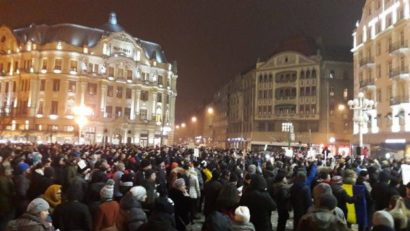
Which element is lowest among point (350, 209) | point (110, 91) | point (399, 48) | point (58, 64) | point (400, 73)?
point (350, 209)

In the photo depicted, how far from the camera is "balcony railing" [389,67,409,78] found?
41.2m

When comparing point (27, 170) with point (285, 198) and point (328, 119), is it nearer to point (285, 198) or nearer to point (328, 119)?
point (285, 198)

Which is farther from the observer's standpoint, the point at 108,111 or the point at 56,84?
the point at 108,111

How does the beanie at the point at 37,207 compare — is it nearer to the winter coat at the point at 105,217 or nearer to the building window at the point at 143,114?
the winter coat at the point at 105,217

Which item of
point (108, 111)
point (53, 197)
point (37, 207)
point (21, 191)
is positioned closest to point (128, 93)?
point (108, 111)

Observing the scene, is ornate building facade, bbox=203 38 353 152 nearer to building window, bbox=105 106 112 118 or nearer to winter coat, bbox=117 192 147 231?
building window, bbox=105 106 112 118

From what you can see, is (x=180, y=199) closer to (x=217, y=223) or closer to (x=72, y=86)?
(x=217, y=223)

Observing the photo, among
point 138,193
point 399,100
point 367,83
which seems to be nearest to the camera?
point 138,193

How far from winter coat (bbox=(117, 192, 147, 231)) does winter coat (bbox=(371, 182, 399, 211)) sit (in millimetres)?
5792

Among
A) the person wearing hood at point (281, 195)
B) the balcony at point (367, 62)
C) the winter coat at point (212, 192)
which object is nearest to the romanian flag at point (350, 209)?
the person wearing hood at point (281, 195)

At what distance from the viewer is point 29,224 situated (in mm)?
5523

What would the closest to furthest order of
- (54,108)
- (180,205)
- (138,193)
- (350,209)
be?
1. (138,193)
2. (180,205)
3. (350,209)
4. (54,108)

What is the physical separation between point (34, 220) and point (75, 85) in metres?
71.3

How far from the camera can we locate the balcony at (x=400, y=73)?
41219 millimetres
